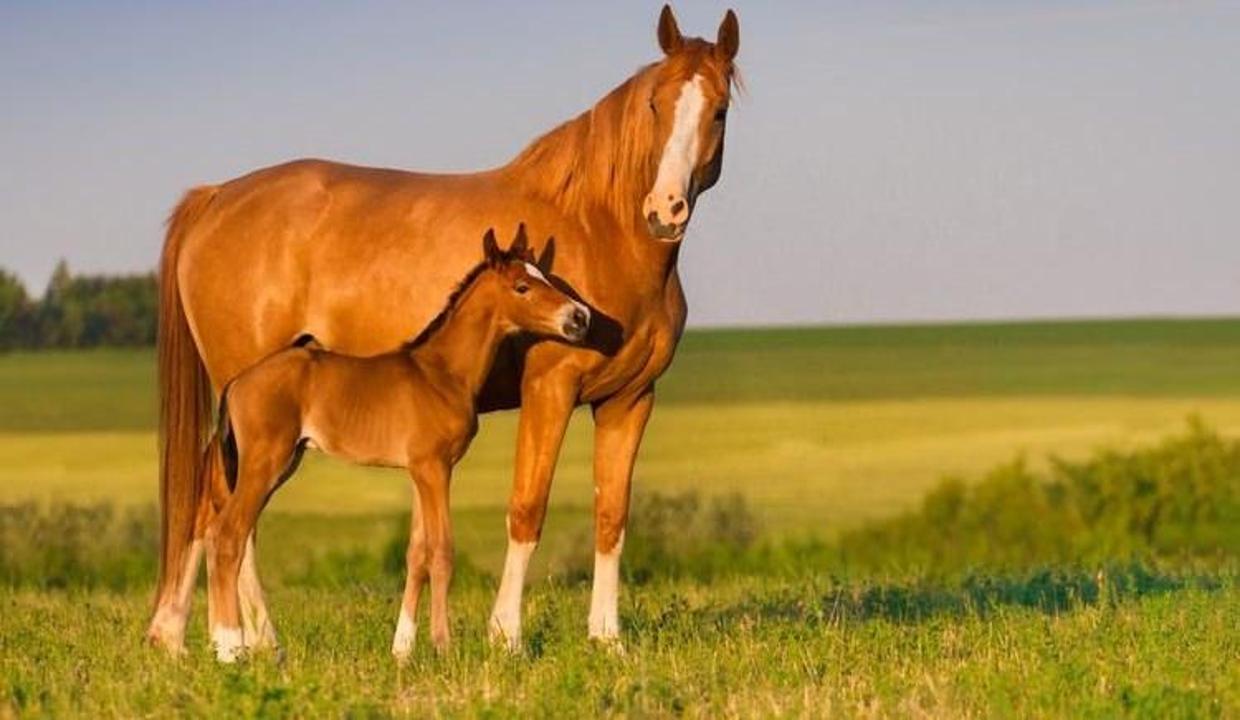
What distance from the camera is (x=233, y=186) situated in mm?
12500

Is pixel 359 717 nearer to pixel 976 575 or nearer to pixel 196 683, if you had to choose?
pixel 196 683

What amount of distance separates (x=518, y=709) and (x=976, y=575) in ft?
26.8

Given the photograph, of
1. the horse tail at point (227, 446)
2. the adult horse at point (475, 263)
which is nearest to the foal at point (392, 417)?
the horse tail at point (227, 446)

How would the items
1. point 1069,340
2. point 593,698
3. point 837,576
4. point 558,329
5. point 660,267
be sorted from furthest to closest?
point 1069,340 → point 837,576 → point 660,267 → point 558,329 → point 593,698

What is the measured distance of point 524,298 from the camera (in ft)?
35.0

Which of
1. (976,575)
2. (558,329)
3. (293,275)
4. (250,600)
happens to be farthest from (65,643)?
(976,575)

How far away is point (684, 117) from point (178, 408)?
3287mm

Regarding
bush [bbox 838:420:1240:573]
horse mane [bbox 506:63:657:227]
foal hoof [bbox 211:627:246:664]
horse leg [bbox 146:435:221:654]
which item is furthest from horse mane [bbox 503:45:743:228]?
bush [bbox 838:420:1240:573]

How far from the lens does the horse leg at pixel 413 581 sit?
10.6 meters

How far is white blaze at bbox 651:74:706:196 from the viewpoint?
35.1 ft

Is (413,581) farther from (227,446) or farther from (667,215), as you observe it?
(667,215)

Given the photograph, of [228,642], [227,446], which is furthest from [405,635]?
[227,446]

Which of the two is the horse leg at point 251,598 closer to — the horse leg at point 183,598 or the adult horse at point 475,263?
the adult horse at point 475,263

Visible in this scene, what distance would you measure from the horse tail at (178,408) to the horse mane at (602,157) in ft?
7.01
